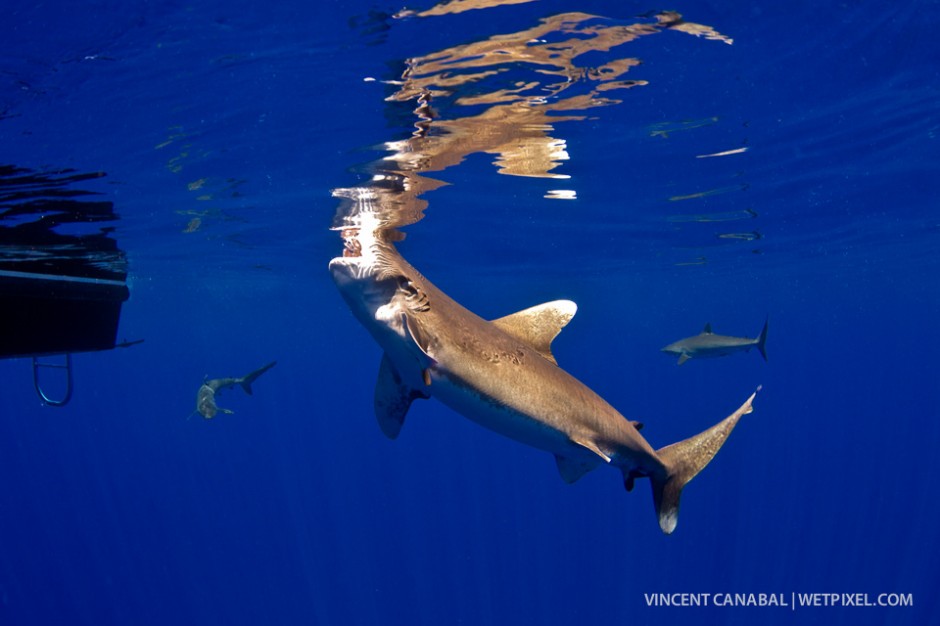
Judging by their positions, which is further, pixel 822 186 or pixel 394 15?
pixel 822 186

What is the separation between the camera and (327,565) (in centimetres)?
4003

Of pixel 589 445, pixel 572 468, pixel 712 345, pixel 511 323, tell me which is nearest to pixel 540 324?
pixel 511 323

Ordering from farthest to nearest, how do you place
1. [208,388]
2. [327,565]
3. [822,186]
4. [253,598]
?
1. [327,565]
2. [253,598]
3. [822,186]
4. [208,388]

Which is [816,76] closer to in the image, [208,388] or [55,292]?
[55,292]

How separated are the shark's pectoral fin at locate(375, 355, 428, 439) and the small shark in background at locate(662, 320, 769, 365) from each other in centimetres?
1068

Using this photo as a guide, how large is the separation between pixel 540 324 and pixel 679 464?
1933 millimetres

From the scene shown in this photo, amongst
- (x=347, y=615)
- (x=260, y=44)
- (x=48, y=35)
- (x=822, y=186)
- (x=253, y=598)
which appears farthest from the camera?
(x=253, y=598)

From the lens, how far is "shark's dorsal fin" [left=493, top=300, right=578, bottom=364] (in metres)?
5.13

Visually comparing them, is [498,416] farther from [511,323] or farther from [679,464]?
[679,464]

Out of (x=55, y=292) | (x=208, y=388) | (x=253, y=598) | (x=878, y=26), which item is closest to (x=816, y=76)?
(x=878, y=26)

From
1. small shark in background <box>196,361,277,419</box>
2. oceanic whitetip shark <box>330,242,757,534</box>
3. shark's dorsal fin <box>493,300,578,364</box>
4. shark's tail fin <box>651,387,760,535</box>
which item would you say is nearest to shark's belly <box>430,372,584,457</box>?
oceanic whitetip shark <box>330,242,757,534</box>

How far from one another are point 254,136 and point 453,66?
13.6 feet

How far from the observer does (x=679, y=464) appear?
18.0 ft

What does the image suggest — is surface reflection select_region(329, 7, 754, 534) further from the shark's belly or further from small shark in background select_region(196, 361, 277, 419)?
small shark in background select_region(196, 361, 277, 419)
